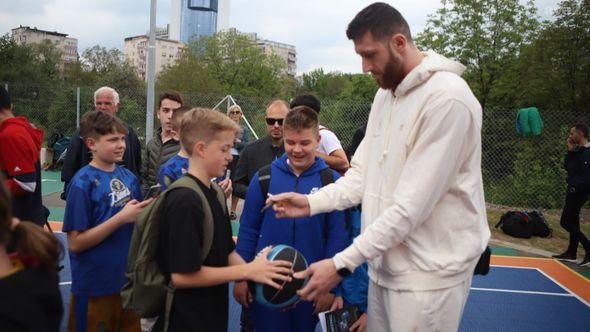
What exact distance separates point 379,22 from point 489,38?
80.3 feet

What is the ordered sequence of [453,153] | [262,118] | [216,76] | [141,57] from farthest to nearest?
[141,57] → [216,76] → [262,118] → [453,153]

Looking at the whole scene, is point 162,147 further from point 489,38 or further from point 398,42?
point 489,38

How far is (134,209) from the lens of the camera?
9.80 feet

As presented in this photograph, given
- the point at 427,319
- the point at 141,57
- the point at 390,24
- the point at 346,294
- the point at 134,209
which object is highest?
the point at 141,57

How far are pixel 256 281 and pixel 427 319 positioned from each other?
0.80 metres

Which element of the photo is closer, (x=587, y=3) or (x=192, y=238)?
(x=192, y=238)

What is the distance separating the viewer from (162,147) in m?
4.72

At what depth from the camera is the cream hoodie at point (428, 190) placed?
207 cm

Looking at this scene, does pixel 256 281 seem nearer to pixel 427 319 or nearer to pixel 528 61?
pixel 427 319

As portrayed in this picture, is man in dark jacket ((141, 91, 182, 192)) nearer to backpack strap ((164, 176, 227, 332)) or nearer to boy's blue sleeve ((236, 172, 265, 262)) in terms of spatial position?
boy's blue sleeve ((236, 172, 265, 262))

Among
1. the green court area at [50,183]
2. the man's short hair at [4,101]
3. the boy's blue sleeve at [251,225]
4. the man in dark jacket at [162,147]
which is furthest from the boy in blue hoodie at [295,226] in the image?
the green court area at [50,183]

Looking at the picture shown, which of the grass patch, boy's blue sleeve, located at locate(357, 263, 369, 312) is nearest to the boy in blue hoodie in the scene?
boy's blue sleeve, located at locate(357, 263, 369, 312)

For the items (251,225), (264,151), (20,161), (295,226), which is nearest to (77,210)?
(251,225)

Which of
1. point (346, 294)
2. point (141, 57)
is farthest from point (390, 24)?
point (141, 57)
